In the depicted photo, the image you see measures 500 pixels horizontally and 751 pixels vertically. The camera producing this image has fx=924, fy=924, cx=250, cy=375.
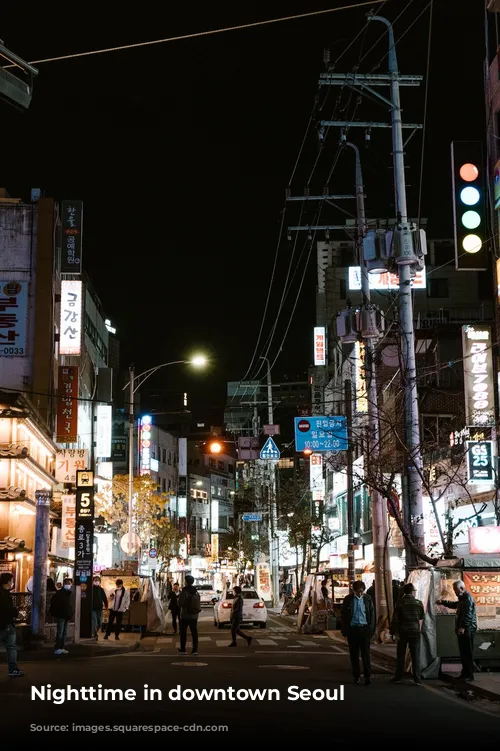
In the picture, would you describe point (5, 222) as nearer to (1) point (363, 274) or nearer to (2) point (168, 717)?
(1) point (363, 274)

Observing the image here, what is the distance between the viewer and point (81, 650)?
901 inches

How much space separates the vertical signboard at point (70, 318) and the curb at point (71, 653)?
20.8 metres

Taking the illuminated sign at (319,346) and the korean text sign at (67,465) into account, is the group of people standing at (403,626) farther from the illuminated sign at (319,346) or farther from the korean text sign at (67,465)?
the illuminated sign at (319,346)

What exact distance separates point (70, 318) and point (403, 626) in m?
30.4

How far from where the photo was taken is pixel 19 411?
33938 millimetres

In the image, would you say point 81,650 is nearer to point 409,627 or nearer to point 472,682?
point 409,627

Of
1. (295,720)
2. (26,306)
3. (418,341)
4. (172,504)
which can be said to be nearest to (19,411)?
(26,306)

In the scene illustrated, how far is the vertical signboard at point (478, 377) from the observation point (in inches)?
1127

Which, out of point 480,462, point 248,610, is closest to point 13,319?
point 248,610

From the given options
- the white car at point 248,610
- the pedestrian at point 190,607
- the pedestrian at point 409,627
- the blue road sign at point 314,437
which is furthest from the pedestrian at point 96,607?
the pedestrian at point 409,627

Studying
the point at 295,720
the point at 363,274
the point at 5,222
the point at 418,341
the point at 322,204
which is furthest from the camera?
the point at 5,222

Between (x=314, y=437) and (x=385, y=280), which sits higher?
(x=385, y=280)

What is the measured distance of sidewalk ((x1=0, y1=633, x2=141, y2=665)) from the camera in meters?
21.1

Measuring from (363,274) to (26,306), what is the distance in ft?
75.8
